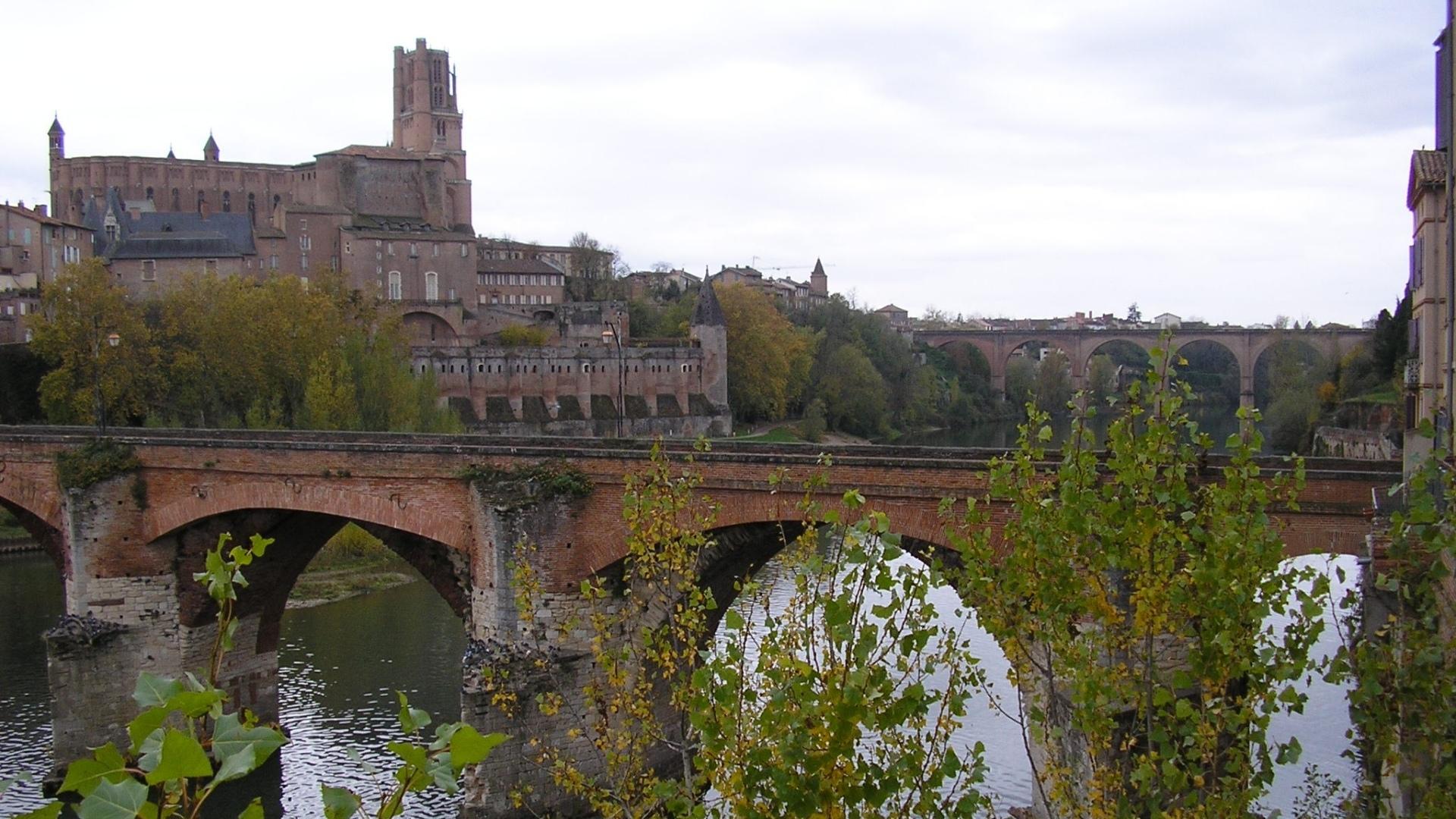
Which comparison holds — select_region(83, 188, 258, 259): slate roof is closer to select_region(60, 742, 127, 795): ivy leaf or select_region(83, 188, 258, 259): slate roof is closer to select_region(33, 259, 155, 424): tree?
select_region(33, 259, 155, 424): tree

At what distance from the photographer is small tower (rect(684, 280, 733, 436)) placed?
65812mm

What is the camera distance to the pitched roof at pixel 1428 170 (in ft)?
56.3

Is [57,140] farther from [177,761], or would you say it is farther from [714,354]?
[177,761]

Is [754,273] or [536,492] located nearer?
[536,492]

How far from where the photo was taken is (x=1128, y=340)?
3324 inches

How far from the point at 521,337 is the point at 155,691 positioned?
6769 centimetres

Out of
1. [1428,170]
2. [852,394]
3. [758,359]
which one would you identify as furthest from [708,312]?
[1428,170]

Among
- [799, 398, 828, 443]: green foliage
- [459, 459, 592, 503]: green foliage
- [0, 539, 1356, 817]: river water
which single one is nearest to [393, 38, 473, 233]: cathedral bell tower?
[799, 398, 828, 443]: green foliage

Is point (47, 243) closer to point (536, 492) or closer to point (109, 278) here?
point (109, 278)

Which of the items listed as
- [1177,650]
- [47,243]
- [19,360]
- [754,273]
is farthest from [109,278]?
[754,273]

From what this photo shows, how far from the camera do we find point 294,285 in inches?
1929

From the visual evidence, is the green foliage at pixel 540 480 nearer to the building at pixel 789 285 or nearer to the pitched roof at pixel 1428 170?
the pitched roof at pixel 1428 170

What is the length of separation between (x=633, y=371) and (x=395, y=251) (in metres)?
16.1

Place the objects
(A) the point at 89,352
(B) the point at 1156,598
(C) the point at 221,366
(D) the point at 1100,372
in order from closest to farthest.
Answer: (B) the point at 1156,598, (A) the point at 89,352, (C) the point at 221,366, (D) the point at 1100,372
